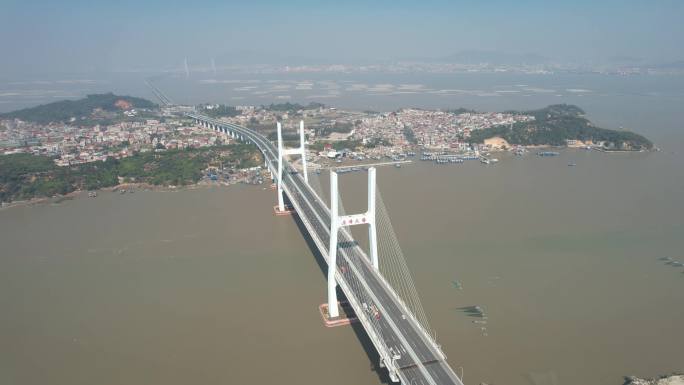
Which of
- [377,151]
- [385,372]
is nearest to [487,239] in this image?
[385,372]

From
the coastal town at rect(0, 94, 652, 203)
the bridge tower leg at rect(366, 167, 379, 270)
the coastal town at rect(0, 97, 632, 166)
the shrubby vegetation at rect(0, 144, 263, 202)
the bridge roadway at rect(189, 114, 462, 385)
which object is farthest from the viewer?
the coastal town at rect(0, 97, 632, 166)

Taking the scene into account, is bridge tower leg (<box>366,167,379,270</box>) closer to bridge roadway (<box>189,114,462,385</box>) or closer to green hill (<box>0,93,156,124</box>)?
bridge roadway (<box>189,114,462,385</box>)

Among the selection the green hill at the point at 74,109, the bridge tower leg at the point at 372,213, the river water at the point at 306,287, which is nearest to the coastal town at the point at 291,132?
the green hill at the point at 74,109

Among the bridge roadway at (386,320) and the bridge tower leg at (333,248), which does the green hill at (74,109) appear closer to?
the bridge roadway at (386,320)

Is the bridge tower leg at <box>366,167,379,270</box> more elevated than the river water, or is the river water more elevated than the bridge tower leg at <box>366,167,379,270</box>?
the bridge tower leg at <box>366,167,379,270</box>

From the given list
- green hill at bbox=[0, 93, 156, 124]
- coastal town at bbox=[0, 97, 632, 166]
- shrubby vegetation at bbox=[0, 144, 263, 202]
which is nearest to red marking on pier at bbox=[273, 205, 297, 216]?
shrubby vegetation at bbox=[0, 144, 263, 202]

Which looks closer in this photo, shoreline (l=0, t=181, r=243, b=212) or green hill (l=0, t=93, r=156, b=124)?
shoreline (l=0, t=181, r=243, b=212)

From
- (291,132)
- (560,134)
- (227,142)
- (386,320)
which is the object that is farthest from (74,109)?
(386,320)

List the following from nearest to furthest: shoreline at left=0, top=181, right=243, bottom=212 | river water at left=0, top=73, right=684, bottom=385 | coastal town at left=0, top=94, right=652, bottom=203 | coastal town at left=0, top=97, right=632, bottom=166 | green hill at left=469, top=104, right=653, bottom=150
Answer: river water at left=0, top=73, right=684, bottom=385, shoreline at left=0, top=181, right=243, bottom=212, coastal town at left=0, top=94, right=652, bottom=203, green hill at left=469, top=104, right=653, bottom=150, coastal town at left=0, top=97, right=632, bottom=166
